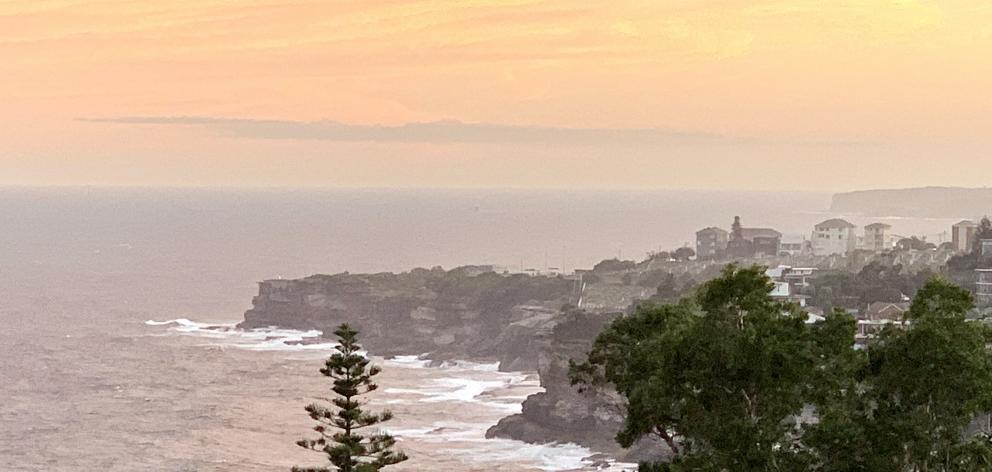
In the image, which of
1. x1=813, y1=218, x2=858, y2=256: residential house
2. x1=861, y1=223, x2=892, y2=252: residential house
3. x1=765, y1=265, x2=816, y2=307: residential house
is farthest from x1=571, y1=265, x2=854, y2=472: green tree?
x1=861, y1=223, x2=892, y2=252: residential house

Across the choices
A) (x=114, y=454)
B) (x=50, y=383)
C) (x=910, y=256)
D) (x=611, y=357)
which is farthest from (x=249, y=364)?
(x=611, y=357)

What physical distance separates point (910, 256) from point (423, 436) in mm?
42472

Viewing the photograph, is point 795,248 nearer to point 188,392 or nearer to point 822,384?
point 188,392

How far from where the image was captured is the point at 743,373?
1716cm

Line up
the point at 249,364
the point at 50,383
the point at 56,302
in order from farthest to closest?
1. the point at 56,302
2. the point at 249,364
3. the point at 50,383

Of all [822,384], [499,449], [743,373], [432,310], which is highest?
[432,310]

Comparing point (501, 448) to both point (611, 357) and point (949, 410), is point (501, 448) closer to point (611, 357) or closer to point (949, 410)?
point (611, 357)

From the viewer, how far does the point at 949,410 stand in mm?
16859

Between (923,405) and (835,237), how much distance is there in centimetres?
10281

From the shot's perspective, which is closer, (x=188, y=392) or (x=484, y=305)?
(x=188, y=392)

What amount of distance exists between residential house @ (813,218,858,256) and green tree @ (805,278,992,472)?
3915 inches

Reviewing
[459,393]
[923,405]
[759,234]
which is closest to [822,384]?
[923,405]

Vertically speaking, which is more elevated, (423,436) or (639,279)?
(639,279)

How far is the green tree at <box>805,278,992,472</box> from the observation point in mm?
16641
